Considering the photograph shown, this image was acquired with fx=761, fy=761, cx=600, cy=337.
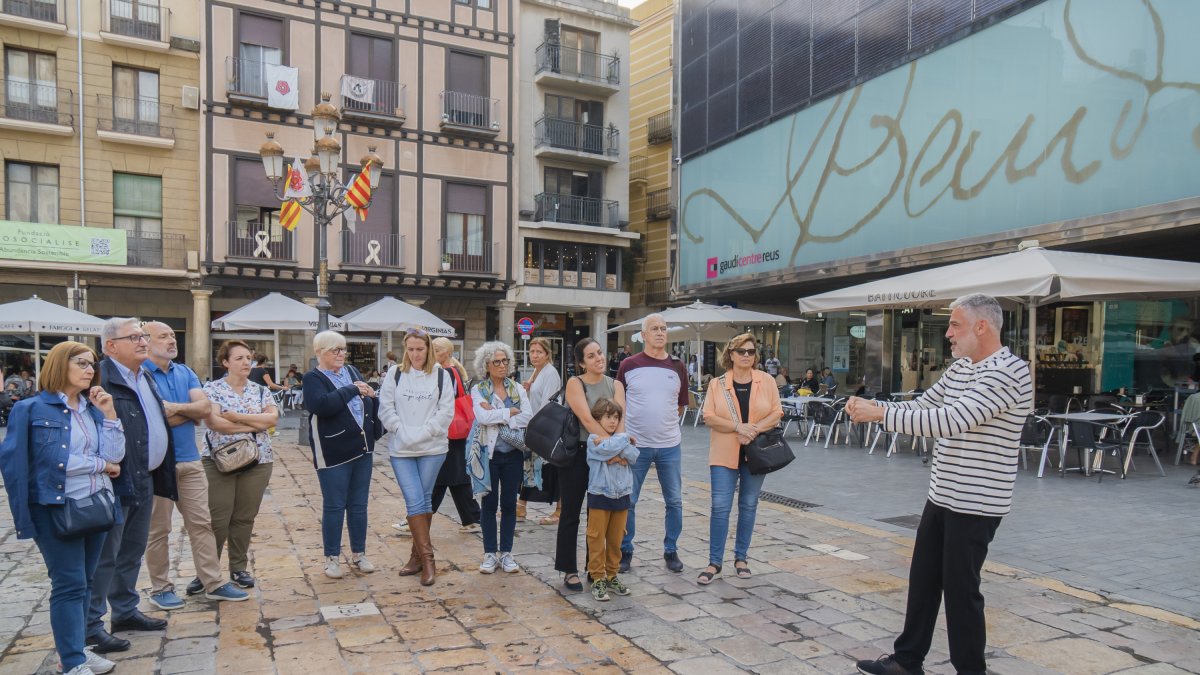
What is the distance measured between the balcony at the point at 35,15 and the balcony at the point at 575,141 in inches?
538

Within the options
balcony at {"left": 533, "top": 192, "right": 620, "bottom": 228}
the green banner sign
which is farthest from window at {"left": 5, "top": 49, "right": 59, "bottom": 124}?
balcony at {"left": 533, "top": 192, "right": 620, "bottom": 228}

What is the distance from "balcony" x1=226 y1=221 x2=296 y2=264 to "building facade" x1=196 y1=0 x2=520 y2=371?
1.6 inches

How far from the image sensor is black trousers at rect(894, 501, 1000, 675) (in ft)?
10.8

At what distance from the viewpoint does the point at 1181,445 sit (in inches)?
376

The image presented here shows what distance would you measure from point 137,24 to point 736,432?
74.0 ft

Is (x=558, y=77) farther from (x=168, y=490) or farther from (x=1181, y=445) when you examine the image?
(x=168, y=490)

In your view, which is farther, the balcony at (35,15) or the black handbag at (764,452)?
the balcony at (35,15)

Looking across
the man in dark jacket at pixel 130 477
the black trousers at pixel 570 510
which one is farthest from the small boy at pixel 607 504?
the man in dark jacket at pixel 130 477

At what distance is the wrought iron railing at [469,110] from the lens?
79.8 ft

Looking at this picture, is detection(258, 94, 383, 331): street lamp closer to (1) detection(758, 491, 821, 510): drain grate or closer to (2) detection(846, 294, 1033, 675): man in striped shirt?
(1) detection(758, 491, 821, 510): drain grate

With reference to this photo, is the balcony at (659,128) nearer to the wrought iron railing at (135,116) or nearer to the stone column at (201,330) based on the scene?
the wrought iron railing at (135,116)

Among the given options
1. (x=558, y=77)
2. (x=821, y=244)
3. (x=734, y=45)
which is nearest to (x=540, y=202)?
(x=558, y=77)

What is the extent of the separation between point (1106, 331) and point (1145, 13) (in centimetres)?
584

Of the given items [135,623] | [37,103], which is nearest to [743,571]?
[135,623]
